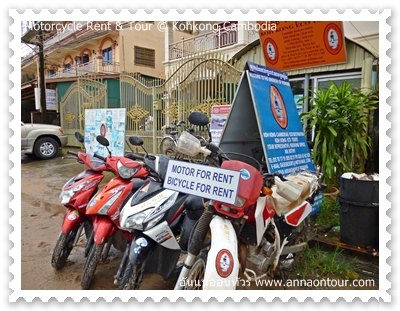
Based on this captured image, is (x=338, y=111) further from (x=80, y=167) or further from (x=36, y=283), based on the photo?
(x=80, y=167)

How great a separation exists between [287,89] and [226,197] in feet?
8.94

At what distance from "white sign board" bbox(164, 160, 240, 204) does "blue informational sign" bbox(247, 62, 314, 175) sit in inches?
59.4

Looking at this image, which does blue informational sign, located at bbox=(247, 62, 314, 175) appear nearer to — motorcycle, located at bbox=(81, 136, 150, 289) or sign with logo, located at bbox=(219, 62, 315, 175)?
sign with logo, located at bbox=(219, 62, 315, 175)

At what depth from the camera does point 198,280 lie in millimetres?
1942

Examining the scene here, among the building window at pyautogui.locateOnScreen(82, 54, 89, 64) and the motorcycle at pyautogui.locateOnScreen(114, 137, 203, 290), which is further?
the building window at pyautogui.locateOnScreen(82, 54, 89, 64)

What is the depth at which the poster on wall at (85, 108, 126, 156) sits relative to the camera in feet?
18.2

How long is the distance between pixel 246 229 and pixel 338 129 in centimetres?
270

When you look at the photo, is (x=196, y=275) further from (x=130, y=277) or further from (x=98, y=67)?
(x=98, y=67)

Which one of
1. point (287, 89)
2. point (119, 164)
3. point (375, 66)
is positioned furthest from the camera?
point (375, 66)

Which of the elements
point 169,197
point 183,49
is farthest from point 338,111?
point 183,49

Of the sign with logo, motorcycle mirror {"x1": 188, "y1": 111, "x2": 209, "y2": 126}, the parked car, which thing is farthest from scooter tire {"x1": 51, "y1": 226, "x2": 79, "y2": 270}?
the parked car

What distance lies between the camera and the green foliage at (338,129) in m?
3.98

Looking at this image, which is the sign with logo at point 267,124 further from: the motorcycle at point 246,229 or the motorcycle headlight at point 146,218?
the motorcycle headlight at point 146,218

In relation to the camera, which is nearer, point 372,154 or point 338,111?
point 338,111
